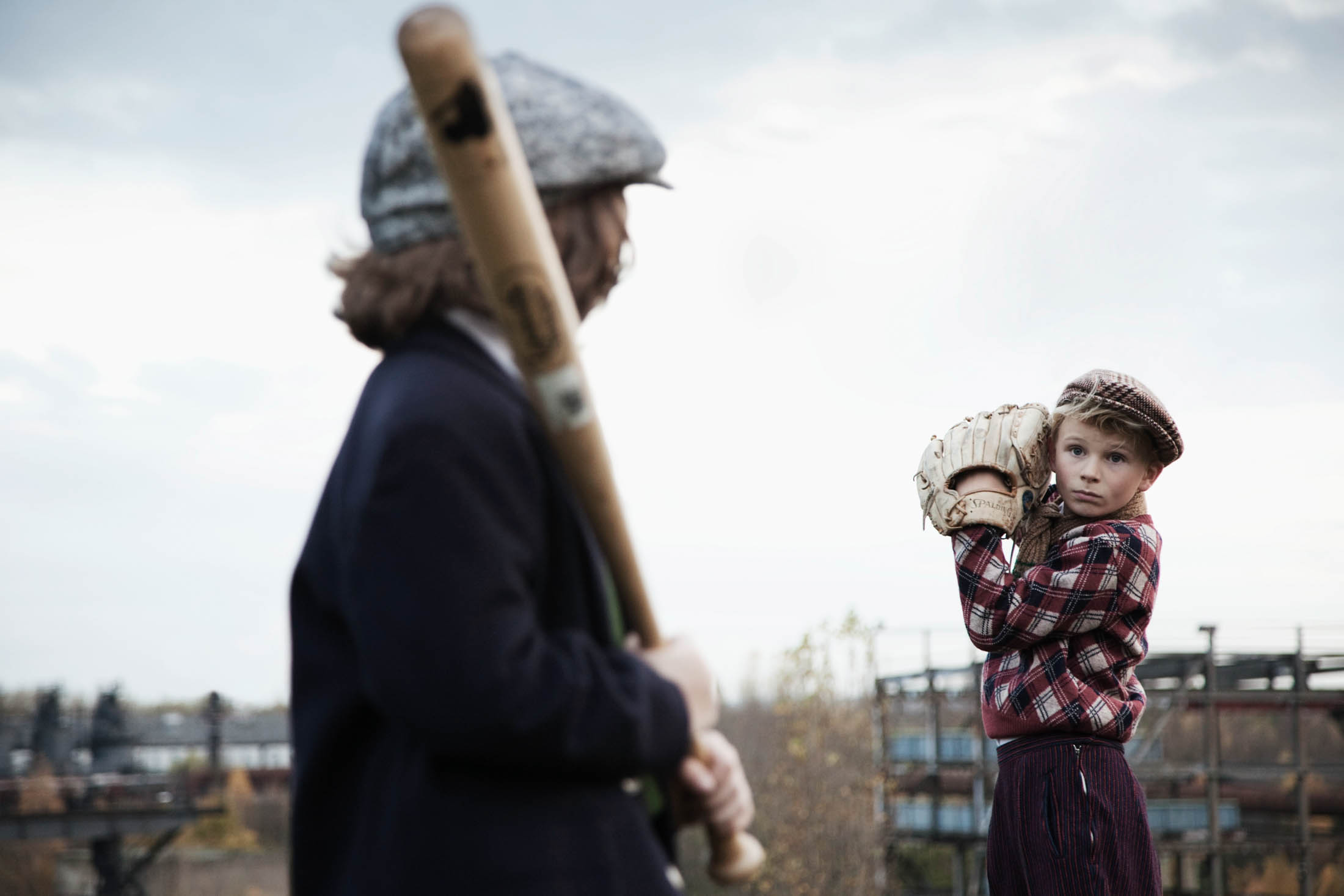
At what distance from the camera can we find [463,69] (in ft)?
4.15

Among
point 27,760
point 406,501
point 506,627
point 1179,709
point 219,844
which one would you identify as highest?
point 406,501

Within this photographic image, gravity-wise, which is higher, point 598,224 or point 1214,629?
point 598,224

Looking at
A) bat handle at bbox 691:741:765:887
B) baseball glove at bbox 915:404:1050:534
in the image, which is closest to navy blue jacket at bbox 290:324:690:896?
bat handle at bbox 691:741:765:887

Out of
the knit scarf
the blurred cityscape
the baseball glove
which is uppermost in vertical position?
the baseball glove

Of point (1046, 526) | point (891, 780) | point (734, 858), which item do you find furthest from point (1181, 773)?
point (734, 858)

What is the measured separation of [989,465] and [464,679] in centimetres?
195

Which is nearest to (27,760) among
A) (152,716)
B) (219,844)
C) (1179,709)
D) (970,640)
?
(152,716)

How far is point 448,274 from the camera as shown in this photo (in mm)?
1530

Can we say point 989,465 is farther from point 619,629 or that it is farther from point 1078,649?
point 619,629

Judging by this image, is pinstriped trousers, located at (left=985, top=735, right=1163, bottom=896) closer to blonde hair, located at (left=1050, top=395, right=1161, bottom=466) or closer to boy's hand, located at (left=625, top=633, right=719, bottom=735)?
blonde hair, located at (left=1050, top=395, right=1161, bottom=466)

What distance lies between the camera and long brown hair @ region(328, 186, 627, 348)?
1529 mm

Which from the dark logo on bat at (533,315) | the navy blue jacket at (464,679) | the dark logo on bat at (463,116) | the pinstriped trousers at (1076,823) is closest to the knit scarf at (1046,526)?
the pinstriped trousers at (1076,823)

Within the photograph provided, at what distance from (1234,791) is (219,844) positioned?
36.9m

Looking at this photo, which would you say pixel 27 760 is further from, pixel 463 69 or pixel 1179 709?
pixel 463 69
